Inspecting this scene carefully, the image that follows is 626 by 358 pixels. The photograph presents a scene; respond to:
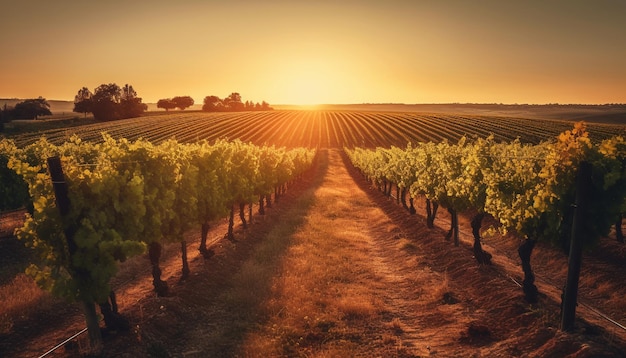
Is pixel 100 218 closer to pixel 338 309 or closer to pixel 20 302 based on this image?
pixel 20 302

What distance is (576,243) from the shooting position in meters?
11.2

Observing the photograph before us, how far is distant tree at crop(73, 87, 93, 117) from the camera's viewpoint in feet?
421

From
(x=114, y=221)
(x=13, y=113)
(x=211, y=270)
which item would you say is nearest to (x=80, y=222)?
(x=114, y=221)

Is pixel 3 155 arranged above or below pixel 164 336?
above

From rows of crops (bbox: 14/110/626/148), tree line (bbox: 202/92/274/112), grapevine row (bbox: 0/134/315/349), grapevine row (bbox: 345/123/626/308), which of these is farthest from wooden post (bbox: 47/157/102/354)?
tree line (bbox: 202/92/274/112)

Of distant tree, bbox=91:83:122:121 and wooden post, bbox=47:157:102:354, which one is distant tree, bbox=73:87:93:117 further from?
wooden post, bbox=47:157:102:354

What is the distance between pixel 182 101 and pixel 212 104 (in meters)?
12.8

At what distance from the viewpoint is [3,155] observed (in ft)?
94.5

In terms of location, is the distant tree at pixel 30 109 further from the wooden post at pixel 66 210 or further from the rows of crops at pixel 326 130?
the wooden post at pixel 66 210

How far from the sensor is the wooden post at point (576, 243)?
36.6 feet

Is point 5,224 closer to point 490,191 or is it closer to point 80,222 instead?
point 80,222

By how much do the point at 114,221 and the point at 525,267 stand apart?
13.8 metres

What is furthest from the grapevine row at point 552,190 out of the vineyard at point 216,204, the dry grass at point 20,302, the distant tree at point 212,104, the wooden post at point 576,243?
the distant tree at point 212,104

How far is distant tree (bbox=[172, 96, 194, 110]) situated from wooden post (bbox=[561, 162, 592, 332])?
178572 millimetres
